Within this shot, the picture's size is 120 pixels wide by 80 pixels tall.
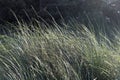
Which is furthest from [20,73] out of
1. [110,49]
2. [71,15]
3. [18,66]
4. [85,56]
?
[71,15]

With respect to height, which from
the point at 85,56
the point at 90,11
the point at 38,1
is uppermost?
the point at 85,56

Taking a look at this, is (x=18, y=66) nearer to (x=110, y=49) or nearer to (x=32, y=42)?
(x=32, y=42)

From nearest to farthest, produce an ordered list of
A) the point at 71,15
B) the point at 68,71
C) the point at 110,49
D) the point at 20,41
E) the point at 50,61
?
the point at 68,71, the point at 50,61, the point at 110,49, the point at 20,41, the point at 71,15

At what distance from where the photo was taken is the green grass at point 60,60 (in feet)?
13.6

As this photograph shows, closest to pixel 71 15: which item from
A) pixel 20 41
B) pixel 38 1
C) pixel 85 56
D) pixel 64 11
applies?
pixel 64 11

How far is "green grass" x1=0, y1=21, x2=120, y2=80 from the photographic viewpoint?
13.6 ft

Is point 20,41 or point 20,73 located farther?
point 20,41

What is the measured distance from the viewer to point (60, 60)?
4.27m

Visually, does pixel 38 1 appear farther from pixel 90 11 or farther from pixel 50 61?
pixel 50 61

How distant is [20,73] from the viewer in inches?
165

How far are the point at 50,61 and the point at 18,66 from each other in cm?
48

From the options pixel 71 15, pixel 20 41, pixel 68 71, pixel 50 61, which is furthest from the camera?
pixel 71 15

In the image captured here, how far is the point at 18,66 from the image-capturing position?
4535 millimetres

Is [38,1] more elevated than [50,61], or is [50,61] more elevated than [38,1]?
[50,61]
